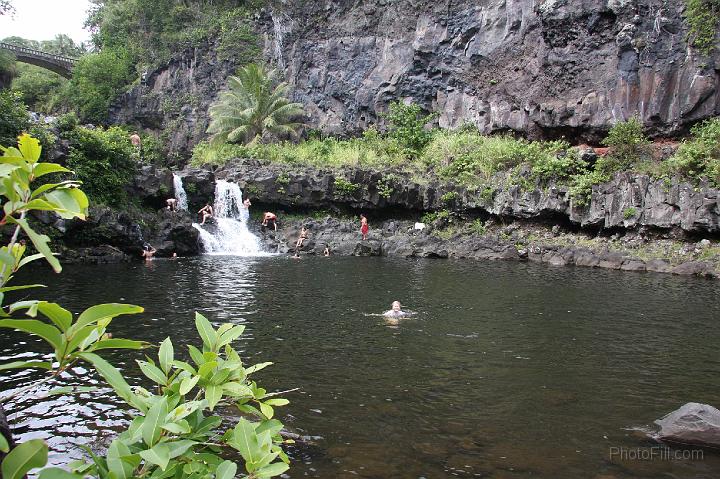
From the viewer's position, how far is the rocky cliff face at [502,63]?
91.8 ft

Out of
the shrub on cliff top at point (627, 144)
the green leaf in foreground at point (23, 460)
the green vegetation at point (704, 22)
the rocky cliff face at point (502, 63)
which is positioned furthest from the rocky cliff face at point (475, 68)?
the green leaf in foreground at point (23, 460)

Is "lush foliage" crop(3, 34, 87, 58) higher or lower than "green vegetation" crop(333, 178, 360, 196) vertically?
higher

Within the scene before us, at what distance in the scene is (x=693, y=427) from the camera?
6066mm

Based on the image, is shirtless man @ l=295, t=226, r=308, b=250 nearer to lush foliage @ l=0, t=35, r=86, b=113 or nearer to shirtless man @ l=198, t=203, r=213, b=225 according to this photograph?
shirtless man @ l=198, t=203, r=213, b=225

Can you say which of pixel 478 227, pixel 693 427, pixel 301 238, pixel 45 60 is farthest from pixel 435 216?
pixel 45 60

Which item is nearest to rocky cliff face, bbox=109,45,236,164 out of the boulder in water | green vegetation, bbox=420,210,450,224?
green vegetation, bbox=420,210,450,224

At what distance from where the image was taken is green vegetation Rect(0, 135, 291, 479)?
168cm

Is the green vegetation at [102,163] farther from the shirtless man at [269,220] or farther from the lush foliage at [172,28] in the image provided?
the lush foliage at [172,28]

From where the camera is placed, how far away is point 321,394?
25.0ft

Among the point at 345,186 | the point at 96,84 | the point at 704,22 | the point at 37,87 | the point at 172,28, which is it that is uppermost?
the point at 172,28

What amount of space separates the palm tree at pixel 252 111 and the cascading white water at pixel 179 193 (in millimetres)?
10167

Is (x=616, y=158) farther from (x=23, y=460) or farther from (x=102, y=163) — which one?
(x=23, y=460)

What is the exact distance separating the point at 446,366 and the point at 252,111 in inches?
1365

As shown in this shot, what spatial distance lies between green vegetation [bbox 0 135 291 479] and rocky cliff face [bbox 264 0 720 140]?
3125cm
